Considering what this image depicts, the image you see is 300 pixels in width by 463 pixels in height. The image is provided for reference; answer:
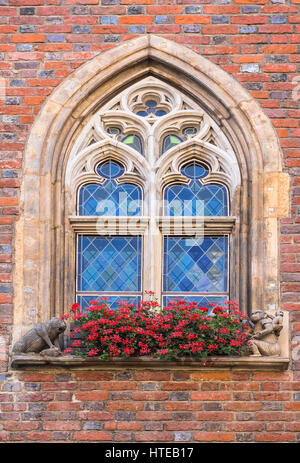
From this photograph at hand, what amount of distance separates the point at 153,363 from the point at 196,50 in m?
2.81

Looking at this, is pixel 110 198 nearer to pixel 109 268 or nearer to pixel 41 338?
pixel 109 268

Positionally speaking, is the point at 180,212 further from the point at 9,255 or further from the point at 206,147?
the point at 9,255

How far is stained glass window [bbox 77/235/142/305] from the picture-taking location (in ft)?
28.6

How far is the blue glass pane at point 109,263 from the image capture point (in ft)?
28.7

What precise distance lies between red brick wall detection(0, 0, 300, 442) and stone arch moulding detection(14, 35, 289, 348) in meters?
0.09

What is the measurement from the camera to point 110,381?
323 inches

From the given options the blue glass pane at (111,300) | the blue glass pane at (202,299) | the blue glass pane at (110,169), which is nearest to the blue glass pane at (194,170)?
the blue glass pane at (110,169)

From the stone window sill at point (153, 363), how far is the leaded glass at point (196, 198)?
1.41 metres

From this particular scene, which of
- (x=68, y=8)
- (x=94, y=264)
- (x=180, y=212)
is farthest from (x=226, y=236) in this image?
(x=68, y=8)

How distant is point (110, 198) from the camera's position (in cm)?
896

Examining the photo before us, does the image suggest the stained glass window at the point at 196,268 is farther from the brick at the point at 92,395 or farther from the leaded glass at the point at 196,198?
the brick at the point at 92,395

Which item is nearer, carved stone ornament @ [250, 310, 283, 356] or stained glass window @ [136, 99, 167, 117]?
carved stone ornament @ [250, 310, 283, 356]

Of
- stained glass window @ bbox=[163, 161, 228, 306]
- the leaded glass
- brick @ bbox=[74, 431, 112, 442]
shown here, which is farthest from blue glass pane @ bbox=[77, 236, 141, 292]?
brick @ bbox=[74, 431, 112, 442]

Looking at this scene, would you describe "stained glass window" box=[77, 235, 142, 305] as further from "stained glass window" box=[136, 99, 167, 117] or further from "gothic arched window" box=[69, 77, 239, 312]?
"stained glass window" box=[136, 99, 167, 117]
